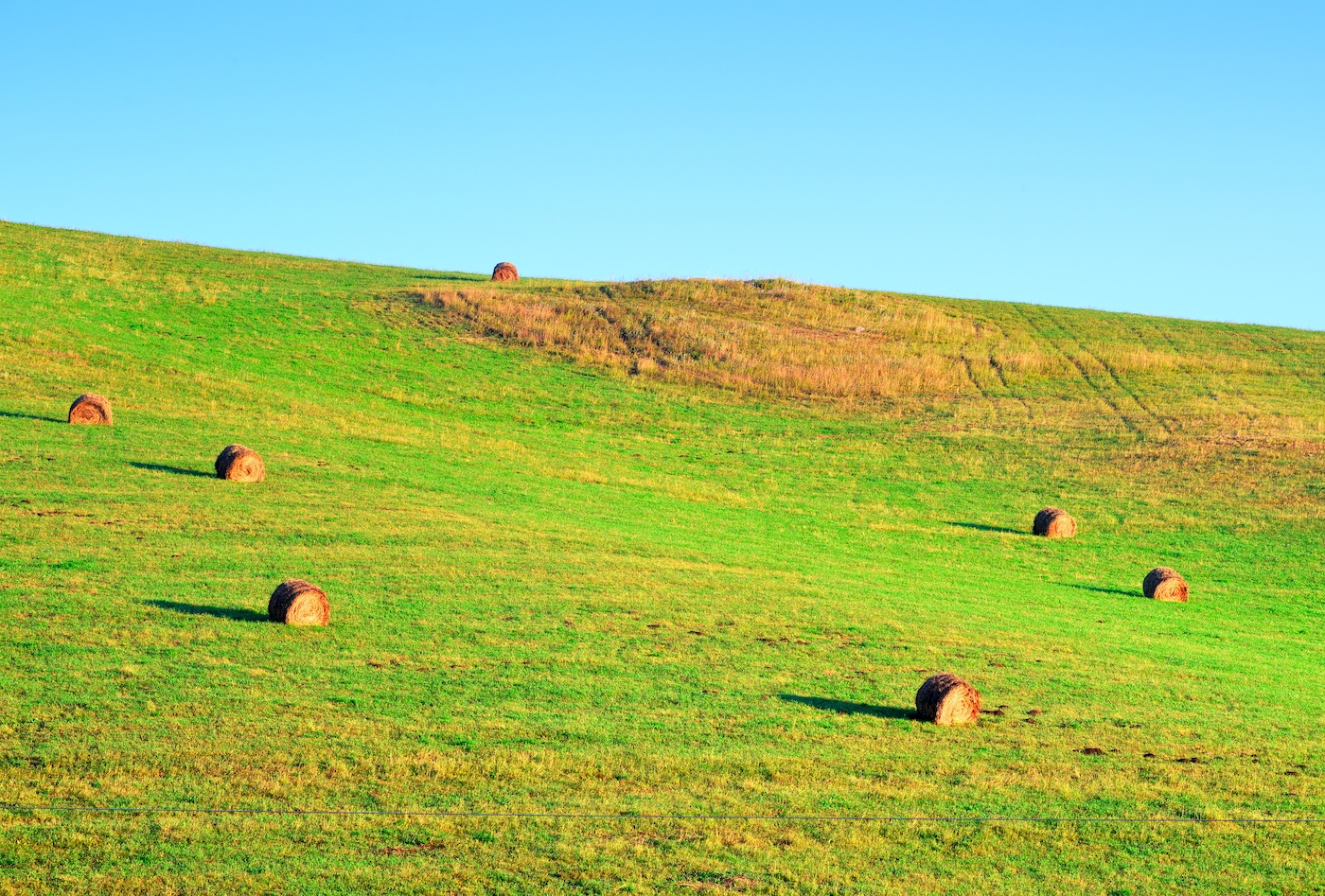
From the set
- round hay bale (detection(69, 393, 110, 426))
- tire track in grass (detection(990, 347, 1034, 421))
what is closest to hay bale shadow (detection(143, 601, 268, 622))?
round hay bale (detection(69, 393, 110, 426))

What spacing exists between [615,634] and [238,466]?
16088mm

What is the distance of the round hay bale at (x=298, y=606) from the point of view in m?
20.8

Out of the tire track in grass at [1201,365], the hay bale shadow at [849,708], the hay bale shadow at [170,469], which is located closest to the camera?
the hay bale shadow at [849,708]

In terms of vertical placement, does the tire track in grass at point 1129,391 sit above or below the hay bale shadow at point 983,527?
above

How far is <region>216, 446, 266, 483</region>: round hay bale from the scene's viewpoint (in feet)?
110

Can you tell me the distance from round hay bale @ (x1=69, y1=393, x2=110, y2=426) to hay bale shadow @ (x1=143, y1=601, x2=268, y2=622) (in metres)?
20.1

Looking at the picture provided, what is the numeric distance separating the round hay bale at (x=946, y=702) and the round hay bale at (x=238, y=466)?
22296 mm

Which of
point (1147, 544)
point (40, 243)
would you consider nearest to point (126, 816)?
point (1147, 544)

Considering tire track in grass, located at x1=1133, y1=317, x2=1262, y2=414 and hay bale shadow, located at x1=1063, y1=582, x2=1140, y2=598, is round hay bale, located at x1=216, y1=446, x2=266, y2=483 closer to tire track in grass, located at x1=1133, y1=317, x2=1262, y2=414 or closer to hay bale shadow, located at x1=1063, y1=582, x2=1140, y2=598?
hay bale shadow, located at x1=1063, y1=582, x2=1140, y2=598

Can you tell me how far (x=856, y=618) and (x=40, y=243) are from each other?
68.9 metres

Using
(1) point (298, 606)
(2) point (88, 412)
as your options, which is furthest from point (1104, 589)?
(2) point (88, 412)

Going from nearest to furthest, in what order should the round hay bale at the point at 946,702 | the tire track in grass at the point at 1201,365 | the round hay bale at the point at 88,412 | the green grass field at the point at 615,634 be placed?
the green grass field at the point at 615,634
the round hay bale at the point at 946,702
the round hay bale at the point at 88,412
the tire track in grass at the point at 1201,365

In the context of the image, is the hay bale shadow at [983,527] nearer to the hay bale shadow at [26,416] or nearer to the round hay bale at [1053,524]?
the round hay bale at [1053,524]

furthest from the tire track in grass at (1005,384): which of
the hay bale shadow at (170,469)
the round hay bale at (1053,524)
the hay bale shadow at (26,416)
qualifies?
the hay bale shadow at (26,416)
